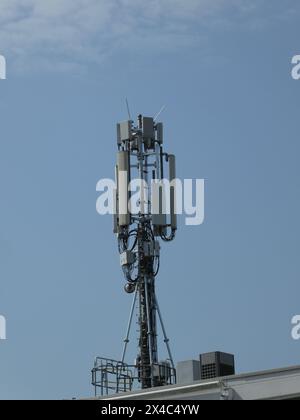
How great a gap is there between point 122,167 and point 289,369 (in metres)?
53.3

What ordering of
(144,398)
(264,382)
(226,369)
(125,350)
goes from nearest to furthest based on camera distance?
1. (264,382)
2. (144,398)
3. (226,369)
4. (125,350)

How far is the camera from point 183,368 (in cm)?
5866

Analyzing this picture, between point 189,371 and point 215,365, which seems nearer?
point 215,365

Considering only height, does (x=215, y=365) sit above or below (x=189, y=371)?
above

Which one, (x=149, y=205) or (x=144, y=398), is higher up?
(x=149, y=205)

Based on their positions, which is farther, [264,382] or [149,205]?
[149,205]

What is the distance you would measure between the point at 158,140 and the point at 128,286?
1312 centimetres

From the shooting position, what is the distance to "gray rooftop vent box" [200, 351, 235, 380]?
191ft

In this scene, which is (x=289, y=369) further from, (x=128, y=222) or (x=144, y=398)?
(x=128, y=222)

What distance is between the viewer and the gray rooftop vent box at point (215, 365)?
58.1 meters

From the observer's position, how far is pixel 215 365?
58094mm
